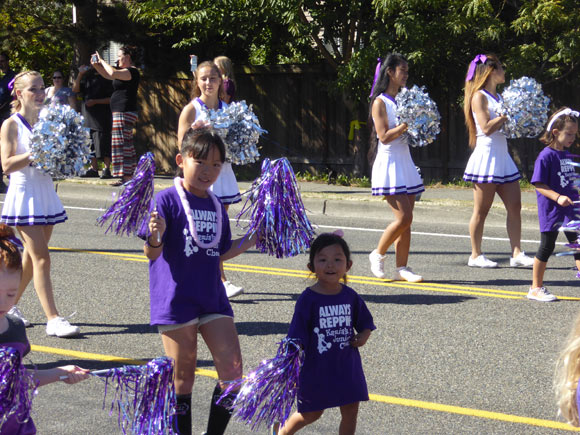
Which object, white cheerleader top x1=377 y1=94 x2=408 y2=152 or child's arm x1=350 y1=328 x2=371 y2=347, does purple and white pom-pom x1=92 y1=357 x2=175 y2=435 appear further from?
white cheerleader top x1=377 y1=94 x2=408 y2=152

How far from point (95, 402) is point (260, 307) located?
2430 millimetres

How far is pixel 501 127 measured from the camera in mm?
9031

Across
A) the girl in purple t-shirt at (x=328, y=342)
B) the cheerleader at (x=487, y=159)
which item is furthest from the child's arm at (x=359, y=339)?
the cheerleader at (x=487, y=159)

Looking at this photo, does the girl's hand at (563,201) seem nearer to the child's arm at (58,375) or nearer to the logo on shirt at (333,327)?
the logo on shirt at (333,327)

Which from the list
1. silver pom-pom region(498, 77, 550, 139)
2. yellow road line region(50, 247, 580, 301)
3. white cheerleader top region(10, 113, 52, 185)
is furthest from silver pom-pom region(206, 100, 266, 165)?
silver pom-pom region(498, 77, 550, 139)

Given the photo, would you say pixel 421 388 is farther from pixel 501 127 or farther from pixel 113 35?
pixel 113 35

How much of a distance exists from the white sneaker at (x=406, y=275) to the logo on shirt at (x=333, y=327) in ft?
14.1

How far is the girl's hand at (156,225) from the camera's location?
4.23m

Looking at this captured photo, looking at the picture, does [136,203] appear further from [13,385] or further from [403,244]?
[403,244]

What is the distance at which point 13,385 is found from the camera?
3166 mm

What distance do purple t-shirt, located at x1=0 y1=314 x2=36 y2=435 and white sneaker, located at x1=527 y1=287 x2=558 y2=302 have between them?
16.8 feet

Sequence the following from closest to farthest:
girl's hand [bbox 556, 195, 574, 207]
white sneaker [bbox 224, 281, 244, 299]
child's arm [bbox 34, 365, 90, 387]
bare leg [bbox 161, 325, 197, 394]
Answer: child's arm [bbox 34, 365, 90, 387] < bare leg [bbox 161, 325, 197, 394] < girl's hand [bbox 556, 195, 574, 207] < white sneaker [bbox 224, 281, 244, 299]

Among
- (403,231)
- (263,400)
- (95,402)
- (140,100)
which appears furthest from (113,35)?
(263,400)

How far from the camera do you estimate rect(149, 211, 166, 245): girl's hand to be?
4234 millimetres
